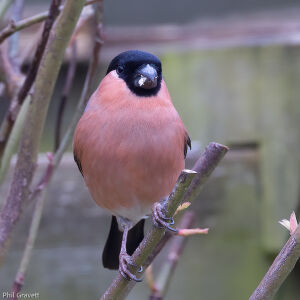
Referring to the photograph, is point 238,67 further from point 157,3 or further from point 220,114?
point 157,3

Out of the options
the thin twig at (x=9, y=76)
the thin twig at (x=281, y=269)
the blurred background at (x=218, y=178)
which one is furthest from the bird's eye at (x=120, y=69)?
the blurred background at (x=218, y=178)

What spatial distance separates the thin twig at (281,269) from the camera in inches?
31.1

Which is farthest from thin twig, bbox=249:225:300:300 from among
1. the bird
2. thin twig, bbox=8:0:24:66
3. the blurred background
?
the blurred background

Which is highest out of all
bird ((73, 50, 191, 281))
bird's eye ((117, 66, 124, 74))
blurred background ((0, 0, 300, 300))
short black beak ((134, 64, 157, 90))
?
short black beak ((134, 64, 157, 90))

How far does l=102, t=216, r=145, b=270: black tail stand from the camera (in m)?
1.45

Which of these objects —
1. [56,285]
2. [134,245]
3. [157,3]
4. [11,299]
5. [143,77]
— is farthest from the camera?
[157,3]

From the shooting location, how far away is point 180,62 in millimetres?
2488

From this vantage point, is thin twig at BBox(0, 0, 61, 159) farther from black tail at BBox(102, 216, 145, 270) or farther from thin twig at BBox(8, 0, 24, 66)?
black tail at BBox(102, 216, 145, 270)

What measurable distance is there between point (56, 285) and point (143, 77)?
4.04 ft

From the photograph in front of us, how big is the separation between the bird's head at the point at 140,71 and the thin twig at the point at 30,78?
8.6 inches

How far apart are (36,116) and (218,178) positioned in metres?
1.31

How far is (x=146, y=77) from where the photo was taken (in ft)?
4.11

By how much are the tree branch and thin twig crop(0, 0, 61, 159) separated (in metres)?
0.10

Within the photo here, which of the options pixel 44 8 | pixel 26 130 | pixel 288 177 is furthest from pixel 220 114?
pixel 26 130
